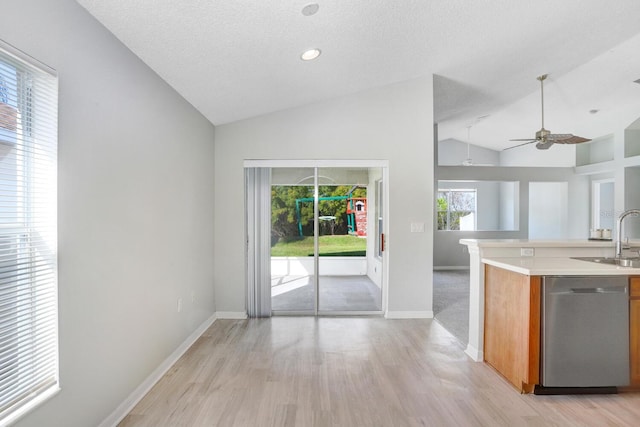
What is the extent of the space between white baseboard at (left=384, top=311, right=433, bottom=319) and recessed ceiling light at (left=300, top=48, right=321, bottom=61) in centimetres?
302

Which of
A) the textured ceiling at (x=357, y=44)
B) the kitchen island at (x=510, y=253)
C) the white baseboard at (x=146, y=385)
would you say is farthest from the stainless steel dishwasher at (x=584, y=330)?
the white baseboard at (x=146, y=385)

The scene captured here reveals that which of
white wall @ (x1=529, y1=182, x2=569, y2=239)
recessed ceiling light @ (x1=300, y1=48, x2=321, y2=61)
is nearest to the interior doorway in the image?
recessed ceiling light @ (x1=300, y1=48, x2=321, y2=61)

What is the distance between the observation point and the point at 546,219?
8930 mm

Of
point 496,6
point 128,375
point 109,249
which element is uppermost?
point 496,6

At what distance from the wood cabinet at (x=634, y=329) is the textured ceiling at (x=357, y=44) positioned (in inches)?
93.2

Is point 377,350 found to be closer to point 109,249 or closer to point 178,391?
point 178,391

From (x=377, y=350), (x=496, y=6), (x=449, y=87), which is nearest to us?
(x=496, y=6)

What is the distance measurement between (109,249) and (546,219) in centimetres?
986

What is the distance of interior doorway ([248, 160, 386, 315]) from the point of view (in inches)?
172

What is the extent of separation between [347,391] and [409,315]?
1.95 metres

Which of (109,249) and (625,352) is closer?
(109,249)

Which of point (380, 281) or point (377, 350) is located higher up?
point (380, 281)

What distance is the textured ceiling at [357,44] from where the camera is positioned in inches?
86.2

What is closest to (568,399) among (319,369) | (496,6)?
(319,369)
